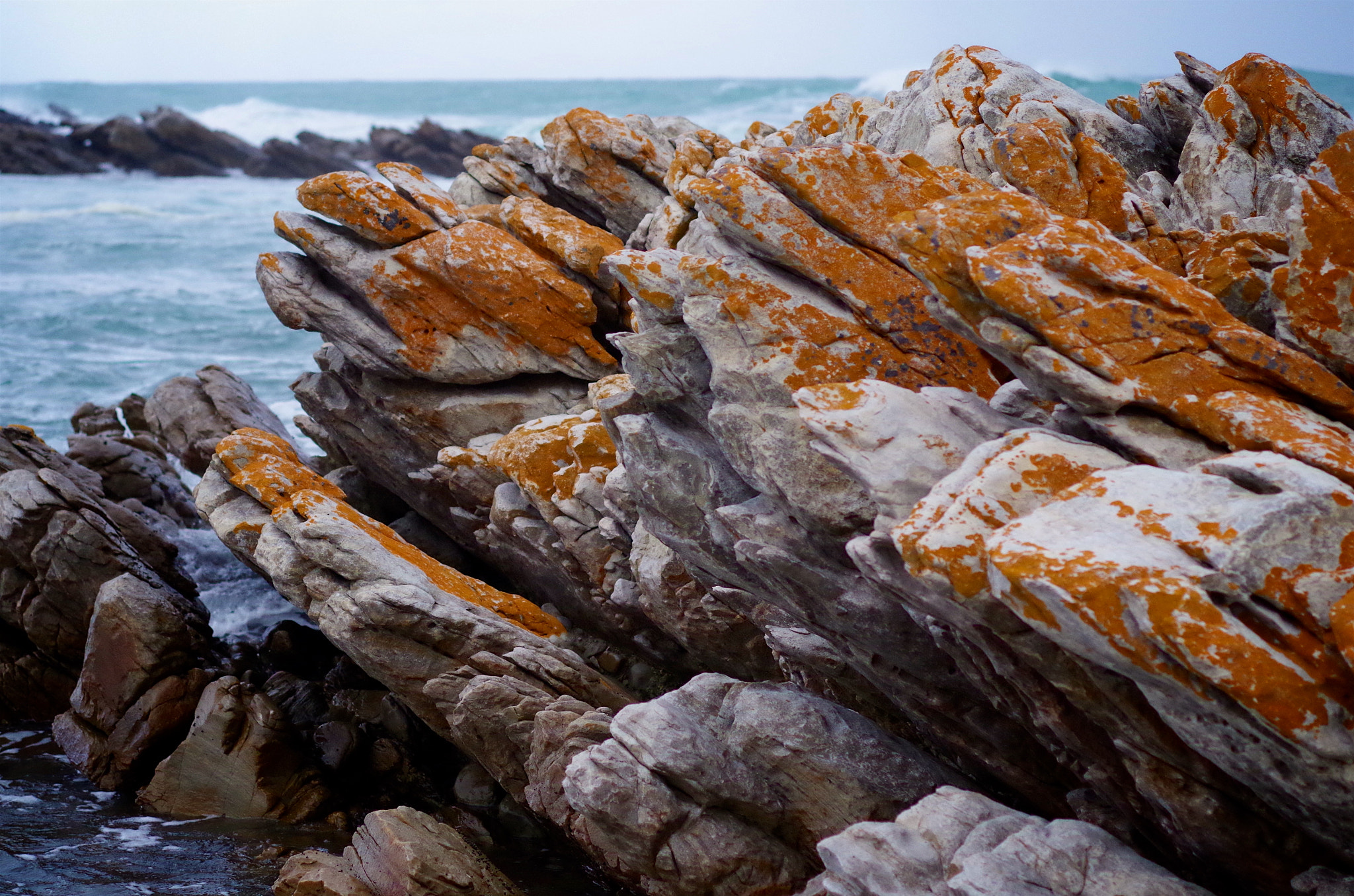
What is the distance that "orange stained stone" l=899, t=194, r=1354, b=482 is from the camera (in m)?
8.24

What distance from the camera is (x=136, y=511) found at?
2542cm

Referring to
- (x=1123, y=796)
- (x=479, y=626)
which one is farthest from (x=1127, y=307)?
(x=479, y=626)

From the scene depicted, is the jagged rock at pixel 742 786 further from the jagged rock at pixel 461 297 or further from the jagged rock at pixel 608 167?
the jagged rock at pixel 608 167

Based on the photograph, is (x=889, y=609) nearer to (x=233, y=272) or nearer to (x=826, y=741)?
(x=826, y=741)

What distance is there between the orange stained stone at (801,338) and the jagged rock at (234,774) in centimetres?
1090

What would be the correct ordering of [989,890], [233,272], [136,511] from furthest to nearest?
[233,272], [136,511], [989,890]

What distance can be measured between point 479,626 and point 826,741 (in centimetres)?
620

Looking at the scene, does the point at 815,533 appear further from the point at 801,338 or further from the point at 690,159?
the point at 690,159

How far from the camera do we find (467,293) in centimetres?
1927

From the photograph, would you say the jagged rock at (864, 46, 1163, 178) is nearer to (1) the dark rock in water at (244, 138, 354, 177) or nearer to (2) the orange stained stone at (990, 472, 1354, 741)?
(2) the orange stained stone at (990, 472, 1354, 741)

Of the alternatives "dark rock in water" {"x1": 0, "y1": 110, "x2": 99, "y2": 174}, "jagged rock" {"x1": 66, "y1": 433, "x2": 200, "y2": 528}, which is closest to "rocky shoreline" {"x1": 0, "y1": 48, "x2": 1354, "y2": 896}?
"jagged rock" {"x1": 66, "y1": 433, "x2": 200, "y2": 528}

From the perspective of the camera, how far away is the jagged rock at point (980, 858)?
8.19 meters

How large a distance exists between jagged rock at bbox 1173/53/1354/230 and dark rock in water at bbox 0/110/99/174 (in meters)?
111

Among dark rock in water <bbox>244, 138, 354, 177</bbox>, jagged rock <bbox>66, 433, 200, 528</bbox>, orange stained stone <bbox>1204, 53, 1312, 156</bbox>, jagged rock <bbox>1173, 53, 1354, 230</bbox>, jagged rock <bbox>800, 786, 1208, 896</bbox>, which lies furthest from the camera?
dark rock in water <bbox>244, 138, 354, 177</bbox>
